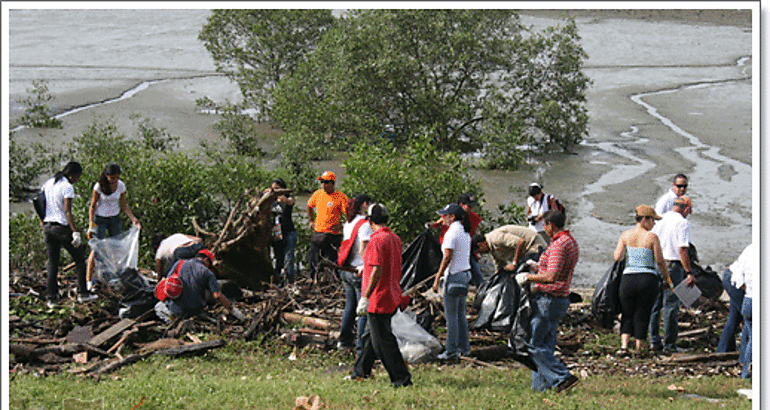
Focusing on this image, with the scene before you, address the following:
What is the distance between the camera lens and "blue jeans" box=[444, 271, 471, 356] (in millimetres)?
7004

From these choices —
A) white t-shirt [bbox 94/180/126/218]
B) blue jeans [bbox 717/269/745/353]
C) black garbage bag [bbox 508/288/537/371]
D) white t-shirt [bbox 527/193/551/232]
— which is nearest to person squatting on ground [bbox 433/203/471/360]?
black garbage bag [bbox 508/288/537/371]

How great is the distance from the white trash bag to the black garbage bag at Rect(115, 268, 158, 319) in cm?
274

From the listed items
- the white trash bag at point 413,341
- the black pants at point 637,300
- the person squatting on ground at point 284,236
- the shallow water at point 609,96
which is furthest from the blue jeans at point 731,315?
the shallow water at point 609,96

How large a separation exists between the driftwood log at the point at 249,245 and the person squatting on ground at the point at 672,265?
4561 millimetres

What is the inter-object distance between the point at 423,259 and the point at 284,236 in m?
1.98

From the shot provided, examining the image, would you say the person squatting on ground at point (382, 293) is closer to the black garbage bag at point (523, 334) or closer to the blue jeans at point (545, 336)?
the black garbage bag at point (523, 334)

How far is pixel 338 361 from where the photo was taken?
722 cm

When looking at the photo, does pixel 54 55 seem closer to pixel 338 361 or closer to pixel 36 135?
pixel 36 135

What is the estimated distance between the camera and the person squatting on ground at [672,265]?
7.65 meters

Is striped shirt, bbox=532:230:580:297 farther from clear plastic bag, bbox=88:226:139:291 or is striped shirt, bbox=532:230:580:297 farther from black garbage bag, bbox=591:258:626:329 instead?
clear plastic bag, bbox=88:226:139:291

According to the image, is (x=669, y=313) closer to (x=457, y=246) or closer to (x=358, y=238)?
(x=457, y=246)

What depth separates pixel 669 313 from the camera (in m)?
7.74

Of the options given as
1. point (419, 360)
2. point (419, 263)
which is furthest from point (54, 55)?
point (419, 360)

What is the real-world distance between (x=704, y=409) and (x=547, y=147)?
513 inches
